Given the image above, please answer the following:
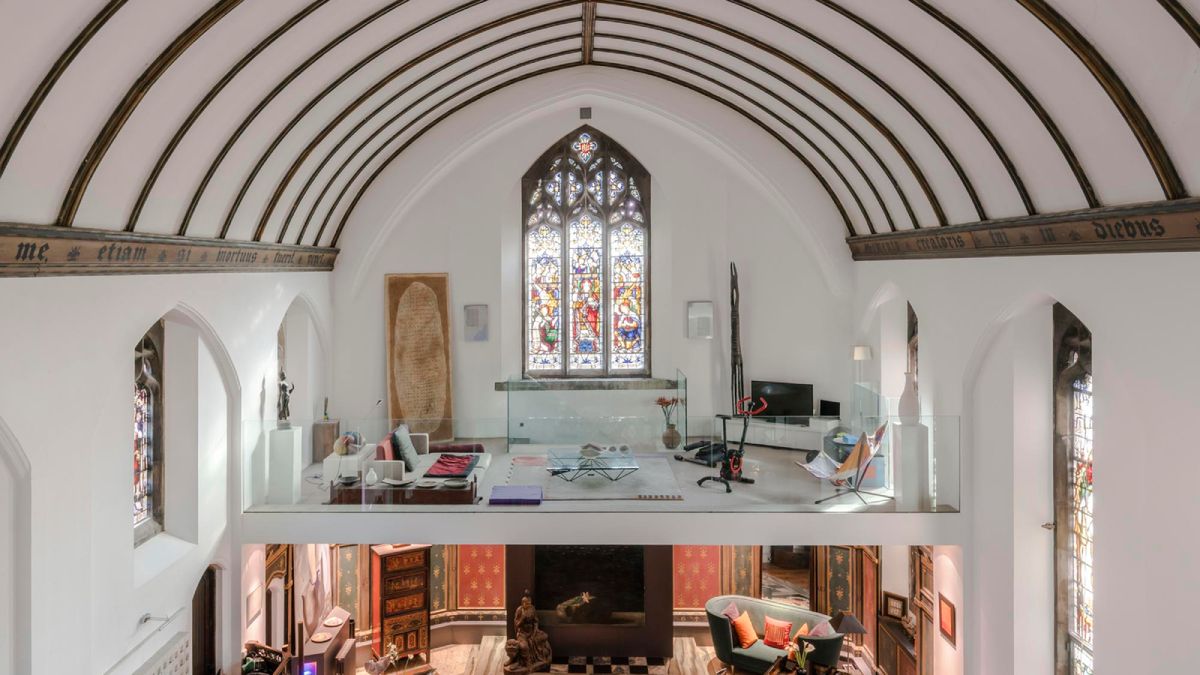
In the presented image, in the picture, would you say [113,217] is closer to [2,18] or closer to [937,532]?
[2,18]

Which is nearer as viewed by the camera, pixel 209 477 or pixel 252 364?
pixel 209 477

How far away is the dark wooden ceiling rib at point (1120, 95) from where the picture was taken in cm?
520

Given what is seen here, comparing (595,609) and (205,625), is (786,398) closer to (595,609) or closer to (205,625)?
(595,609)

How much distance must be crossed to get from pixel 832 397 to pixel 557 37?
20.5 ft

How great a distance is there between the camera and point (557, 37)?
11195 millimetres

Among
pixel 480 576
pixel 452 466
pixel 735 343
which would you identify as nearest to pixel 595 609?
pixel 480 576

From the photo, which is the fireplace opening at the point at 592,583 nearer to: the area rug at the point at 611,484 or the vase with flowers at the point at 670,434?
the vase with flowers at the point at 670,434

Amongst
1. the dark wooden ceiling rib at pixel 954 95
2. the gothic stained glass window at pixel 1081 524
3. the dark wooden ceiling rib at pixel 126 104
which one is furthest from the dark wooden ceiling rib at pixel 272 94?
the gothic stained glass window at pixel 1081 524

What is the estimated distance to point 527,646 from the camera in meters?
11.6

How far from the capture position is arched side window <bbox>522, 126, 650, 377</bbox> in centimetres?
1402

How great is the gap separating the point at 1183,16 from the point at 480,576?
11.0 metres

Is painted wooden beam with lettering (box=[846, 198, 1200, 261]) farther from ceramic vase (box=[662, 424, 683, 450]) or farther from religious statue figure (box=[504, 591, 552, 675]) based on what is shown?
religious statue figure (box=[504, 591, 552, 675])

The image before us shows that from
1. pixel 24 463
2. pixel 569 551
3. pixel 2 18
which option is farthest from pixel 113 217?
pixel 569 551

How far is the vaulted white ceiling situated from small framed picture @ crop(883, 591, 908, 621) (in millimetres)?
4424
